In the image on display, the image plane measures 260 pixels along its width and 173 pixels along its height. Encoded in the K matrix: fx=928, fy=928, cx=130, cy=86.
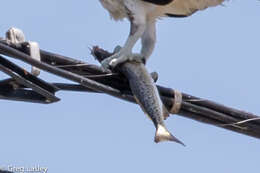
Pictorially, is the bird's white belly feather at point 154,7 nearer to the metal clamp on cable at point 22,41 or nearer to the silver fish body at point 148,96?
the silver fish body at point 148,96

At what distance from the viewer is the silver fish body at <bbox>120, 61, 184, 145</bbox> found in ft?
20.2

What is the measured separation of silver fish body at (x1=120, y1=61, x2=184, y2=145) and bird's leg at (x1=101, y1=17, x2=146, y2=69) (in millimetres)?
82

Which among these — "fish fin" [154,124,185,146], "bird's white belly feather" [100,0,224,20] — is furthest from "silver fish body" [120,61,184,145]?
"bird's white belly feather" [100,0,224,20]

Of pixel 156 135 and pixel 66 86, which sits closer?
pixel 156 135

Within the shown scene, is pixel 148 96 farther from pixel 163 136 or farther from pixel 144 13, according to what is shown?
pixel 144 13

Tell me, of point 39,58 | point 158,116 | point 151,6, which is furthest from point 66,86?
point 151,6

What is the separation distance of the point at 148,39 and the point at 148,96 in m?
1.31

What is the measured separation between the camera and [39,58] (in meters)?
6.51

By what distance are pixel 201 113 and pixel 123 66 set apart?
27.3 inches

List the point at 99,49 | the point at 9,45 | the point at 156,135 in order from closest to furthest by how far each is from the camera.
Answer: the point at 156,135 → the point at 9,45 → the point at 99,49

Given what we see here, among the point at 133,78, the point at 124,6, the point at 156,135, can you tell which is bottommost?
the point at 156,135

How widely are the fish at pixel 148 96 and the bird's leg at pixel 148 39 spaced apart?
25.7 inches

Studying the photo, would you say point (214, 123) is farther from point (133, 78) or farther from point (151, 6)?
point (151, 6)

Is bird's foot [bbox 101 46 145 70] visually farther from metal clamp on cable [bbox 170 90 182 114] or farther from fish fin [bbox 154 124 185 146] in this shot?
fish fin [bbox 154 124 185 146]
